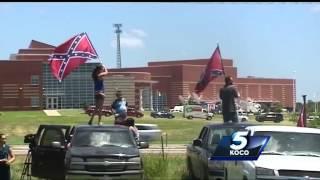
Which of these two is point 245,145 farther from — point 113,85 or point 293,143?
point 113,85

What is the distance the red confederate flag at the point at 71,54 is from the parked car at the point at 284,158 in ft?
28.8

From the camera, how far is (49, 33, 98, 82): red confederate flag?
63.8 feet

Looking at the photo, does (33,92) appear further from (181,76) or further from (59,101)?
(181,76)

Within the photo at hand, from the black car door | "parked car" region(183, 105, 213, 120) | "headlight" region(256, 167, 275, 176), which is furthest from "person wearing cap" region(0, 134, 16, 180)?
"parked car" region(183, 105, 213, 120)

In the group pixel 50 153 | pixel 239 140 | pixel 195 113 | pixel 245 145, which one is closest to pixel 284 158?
pixel 245 145

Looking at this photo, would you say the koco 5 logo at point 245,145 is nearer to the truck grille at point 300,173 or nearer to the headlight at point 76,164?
the truck grille at point 300,173

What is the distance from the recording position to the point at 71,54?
64.3ft

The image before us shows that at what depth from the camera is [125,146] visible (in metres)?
14.5

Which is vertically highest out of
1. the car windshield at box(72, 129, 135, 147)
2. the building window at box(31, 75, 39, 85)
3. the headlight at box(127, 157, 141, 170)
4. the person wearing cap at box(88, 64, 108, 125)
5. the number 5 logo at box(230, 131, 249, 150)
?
the building window at box(31, 75, 39, 85)

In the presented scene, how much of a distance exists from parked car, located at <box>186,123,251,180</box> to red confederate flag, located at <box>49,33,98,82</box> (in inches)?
232

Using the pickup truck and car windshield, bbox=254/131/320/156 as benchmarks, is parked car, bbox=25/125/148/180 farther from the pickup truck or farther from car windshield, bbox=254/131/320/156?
car windshield, bbox=254/131/320/156

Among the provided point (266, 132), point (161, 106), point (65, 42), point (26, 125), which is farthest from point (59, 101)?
point (266, 132)

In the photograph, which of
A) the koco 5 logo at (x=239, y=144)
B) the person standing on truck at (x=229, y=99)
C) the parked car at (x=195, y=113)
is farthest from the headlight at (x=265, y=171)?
the parked car at (x=195, y=113)

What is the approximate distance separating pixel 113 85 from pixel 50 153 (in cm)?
11024
